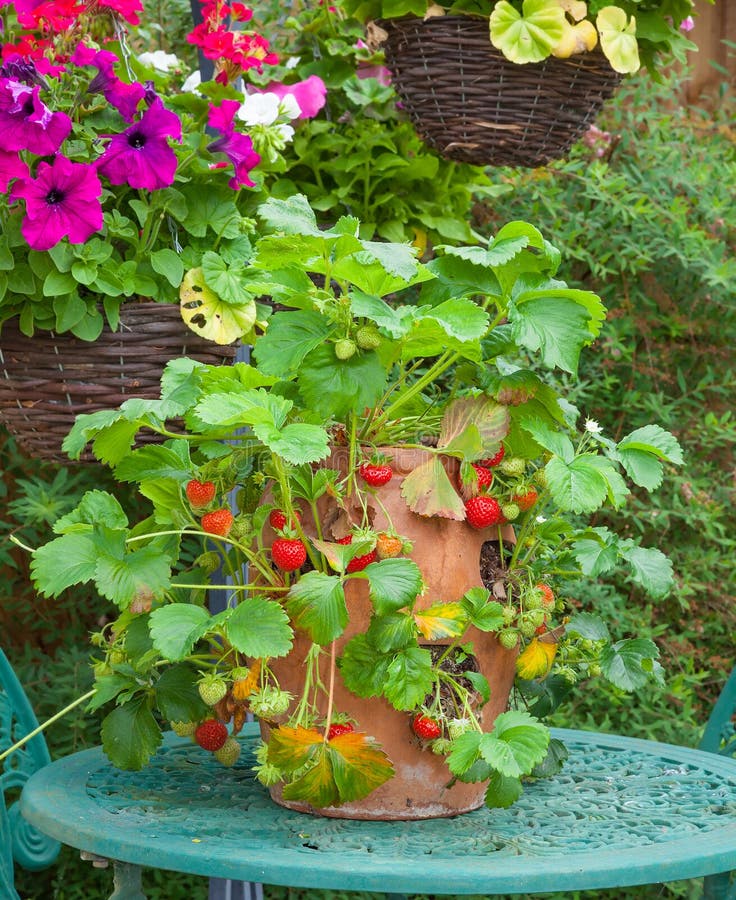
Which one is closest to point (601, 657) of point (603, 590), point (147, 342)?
point (147, 342)

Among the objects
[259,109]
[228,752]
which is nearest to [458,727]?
[228,752]

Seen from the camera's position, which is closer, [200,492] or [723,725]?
[200,492]

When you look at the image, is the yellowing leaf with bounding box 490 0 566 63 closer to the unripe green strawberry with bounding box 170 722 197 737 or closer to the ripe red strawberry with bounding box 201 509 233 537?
the ripe red strawberry with bounding box 201 509 233 537

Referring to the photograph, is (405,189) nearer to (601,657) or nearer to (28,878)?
(601,657)


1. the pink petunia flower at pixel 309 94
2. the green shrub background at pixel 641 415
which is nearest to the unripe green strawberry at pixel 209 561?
the pink petunia flower at pixel 309 94

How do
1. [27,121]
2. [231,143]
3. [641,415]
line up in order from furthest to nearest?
[641,415], [231,143], [27,121]

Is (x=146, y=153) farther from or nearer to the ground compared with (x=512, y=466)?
farther from the ground

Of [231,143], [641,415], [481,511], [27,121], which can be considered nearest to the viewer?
[481,511]

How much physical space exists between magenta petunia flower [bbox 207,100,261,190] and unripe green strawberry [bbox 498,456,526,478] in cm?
43

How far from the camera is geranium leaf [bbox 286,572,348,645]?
82 centimetres

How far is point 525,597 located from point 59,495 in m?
1.13

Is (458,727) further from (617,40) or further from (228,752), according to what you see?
(617,40)

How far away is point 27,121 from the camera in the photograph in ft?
3.41

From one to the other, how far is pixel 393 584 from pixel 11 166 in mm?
552
